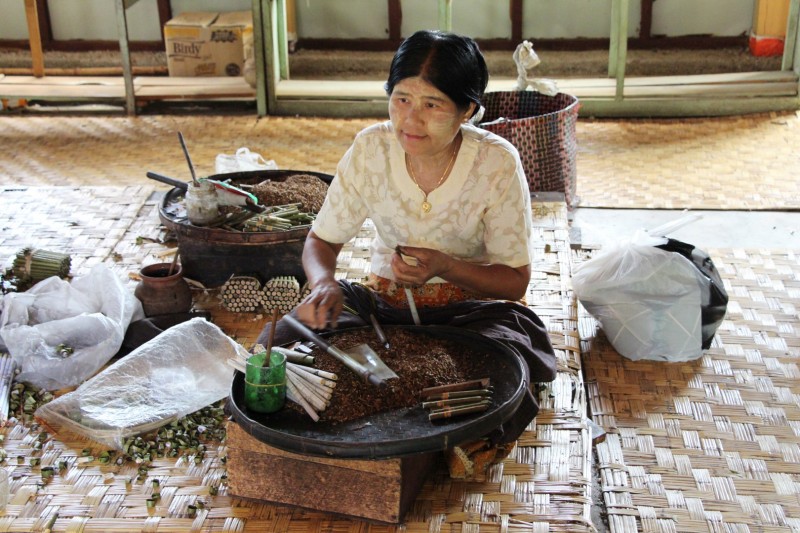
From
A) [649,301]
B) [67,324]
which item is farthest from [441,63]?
[67,324]

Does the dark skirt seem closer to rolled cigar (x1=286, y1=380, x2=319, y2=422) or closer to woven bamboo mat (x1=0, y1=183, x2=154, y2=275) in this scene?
rolled cigar (x1=286, y1=380, x2=319, y2=422)

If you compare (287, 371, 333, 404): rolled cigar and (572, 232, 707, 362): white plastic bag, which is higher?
(287, 371, 333, 404): rolled cigar

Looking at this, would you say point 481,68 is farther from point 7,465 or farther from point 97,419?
point 7,465

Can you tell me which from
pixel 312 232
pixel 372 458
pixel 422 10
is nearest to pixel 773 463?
pixel 372 458

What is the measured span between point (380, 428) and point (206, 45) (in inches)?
208

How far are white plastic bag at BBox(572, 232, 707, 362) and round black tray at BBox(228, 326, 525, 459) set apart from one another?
95 cm

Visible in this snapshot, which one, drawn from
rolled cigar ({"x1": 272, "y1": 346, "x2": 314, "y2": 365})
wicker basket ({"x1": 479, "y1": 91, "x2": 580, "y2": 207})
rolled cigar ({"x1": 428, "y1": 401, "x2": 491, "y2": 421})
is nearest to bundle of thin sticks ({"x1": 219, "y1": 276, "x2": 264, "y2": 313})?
rolled cigar ({"x1": 272, "y1": 346, "x2": 314, "y2": 365})

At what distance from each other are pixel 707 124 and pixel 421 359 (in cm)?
424

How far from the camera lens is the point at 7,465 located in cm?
265

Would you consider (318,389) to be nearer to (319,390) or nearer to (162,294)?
(319,390)

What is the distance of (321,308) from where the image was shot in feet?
7.86

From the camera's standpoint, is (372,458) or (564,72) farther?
(564,72)

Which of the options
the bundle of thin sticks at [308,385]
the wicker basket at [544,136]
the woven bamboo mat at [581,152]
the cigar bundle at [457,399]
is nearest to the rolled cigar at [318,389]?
the bundle of thin sticks at [308,385]

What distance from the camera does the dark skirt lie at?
8.75 feet
